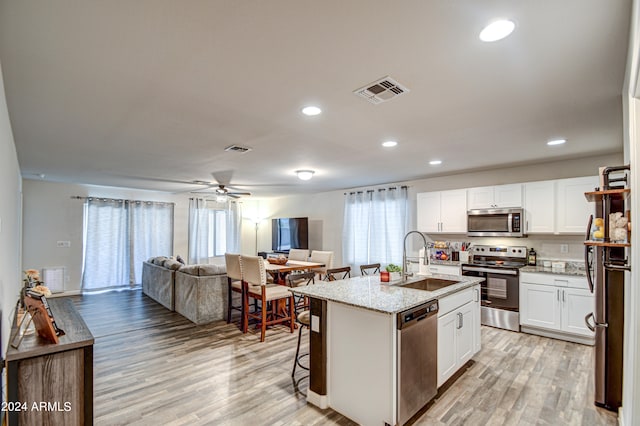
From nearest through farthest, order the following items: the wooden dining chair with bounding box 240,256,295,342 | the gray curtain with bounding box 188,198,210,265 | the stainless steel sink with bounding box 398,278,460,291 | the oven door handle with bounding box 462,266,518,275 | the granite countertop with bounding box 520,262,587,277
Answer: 1. the stainless steel sink with bounding box 398,278,460,291
2. the granite countertop with bounding box 520,262,587,277
3. the wooden dining chair with bounding box 240,256,295,342
4. the oven door handle with bounding box 462,266,518,275
5. the gray curtain with bounding box 188,198,210,265

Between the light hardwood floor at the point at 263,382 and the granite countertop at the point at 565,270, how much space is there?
0.87 meters

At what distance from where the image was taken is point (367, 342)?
229 centimetres

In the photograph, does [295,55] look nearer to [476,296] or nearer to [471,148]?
[471,148]

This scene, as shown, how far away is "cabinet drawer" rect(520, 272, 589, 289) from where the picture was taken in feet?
12.6

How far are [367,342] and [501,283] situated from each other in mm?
3043

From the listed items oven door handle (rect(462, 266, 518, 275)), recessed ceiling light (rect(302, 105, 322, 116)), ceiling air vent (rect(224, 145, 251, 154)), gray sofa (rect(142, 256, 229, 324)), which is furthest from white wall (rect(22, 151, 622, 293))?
recessed ceiling light (rect(302, 105, 322, 116))

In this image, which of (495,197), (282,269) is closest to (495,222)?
(495,197)

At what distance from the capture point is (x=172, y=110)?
2.53 meters

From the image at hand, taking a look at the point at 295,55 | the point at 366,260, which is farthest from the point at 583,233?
the point at 295,55

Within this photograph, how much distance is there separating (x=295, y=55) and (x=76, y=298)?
7191 mm

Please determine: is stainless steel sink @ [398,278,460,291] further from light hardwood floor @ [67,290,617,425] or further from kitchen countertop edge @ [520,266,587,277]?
kitchen countertop edge @ [520,266,587,277]

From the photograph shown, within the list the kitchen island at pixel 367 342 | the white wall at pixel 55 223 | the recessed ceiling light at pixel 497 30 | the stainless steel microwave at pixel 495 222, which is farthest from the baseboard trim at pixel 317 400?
the white wall at pixel 55 223

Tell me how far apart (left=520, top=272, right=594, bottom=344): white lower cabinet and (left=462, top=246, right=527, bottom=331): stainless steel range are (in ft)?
0.31

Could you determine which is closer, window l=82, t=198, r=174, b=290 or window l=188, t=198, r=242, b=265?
window l=82, t=198, r=174, b=290
